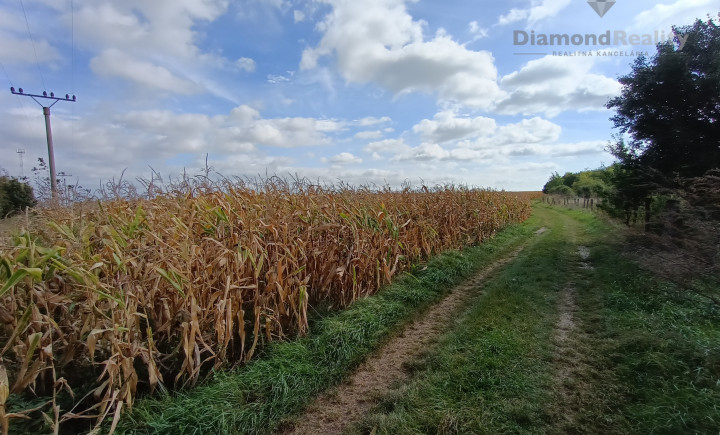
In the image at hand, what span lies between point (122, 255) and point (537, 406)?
3.69 meters

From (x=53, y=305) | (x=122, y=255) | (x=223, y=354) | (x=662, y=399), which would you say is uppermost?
(x=122, y=255)

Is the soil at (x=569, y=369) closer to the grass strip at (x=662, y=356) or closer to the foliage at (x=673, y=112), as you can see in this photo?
the grass strip at (x=662, y=356)

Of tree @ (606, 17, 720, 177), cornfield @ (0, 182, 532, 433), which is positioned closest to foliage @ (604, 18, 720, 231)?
tree @ (606, 17, 720, 177)

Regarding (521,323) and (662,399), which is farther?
(521,323)

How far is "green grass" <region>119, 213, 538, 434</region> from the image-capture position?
252 centimetres

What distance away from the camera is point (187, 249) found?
9.51ft

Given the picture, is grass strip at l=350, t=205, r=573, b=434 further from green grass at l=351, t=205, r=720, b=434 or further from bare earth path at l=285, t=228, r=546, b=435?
bare earth path at l=285, t=228, r=546, b=435

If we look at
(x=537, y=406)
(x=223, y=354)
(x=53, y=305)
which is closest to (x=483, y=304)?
(x=537, y=406)

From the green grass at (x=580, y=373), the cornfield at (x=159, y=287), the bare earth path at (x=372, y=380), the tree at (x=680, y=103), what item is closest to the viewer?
the cornfield at (x=159, y=287)

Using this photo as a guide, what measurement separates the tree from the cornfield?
26.4ft

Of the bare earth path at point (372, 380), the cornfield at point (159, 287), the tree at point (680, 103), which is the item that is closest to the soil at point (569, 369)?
the bare earth path at point (372, 380)

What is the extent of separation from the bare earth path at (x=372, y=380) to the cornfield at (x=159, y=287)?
871mm

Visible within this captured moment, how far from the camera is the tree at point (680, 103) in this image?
752 cm

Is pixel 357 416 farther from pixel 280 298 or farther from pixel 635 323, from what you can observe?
pixel 635 323
